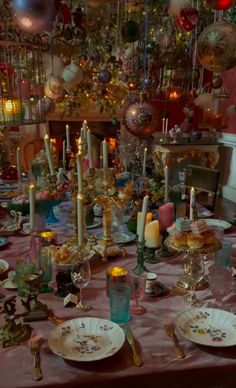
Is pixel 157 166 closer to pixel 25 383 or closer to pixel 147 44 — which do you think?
pixel 147 44

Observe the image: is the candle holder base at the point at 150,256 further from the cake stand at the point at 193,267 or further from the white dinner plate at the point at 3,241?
the white dinner plate at the point at 3,241

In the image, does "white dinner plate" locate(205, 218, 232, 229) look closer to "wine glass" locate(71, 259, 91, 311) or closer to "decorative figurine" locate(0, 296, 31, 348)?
"wine glass" locate(71, 259, 91, 311)

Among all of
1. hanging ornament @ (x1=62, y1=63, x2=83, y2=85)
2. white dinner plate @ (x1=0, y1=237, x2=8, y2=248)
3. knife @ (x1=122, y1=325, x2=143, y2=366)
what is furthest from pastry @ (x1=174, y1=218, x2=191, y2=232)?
hanging ornament @ (x1=62, y1=63, x2=83, y2=85)

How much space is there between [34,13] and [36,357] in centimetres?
148

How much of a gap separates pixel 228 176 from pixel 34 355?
4.76m

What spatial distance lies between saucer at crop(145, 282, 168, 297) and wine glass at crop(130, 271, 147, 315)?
0.04 meters

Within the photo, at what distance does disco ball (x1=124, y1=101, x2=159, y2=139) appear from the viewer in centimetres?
237

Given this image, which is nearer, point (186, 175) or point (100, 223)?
point (100, 223)

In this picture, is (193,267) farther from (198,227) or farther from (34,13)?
(34,13)

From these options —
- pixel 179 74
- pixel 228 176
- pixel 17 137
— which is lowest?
pixel 228 176

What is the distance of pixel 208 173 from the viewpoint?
9.71 ft

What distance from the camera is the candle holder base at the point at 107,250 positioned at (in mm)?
1621

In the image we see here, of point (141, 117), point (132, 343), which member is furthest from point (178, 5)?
point (132, 343)

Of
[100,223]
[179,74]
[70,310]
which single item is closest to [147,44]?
[179,74]
